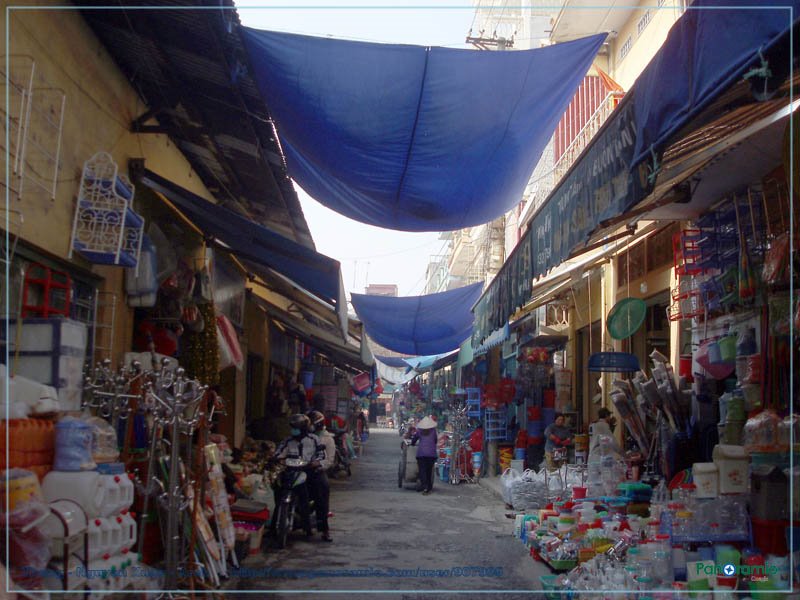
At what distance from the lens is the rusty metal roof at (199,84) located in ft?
19.0

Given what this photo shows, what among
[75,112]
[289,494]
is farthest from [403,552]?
[75,112]

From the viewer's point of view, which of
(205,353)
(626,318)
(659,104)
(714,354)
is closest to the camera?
(659,104)

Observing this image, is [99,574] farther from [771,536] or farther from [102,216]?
[771,536]

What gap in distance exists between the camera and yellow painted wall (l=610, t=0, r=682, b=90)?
35.3 ft

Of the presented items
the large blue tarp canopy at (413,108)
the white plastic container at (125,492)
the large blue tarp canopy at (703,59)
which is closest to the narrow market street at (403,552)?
the white plastic container at (125,492)

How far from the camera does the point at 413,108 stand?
245 inches

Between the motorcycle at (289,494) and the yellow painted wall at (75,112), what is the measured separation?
2925 mm

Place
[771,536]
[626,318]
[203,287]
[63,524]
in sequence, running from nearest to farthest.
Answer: [63,524] < [771,536] < [203,287] < [626,318]

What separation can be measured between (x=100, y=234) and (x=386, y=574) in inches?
162

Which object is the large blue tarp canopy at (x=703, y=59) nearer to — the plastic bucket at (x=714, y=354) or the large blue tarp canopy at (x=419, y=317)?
the plastic bucket at (x=714, y=354)

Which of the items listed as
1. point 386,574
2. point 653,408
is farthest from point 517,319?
point 386,574

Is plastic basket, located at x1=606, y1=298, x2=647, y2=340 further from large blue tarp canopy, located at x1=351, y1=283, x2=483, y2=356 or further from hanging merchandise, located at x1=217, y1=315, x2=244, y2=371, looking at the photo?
large blue tarp canopy, located at x1=351, y1=283, x2=483, y2=356

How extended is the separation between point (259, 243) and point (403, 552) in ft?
12.3

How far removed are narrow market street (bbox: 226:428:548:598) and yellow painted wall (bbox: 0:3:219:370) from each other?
2.72 metres
